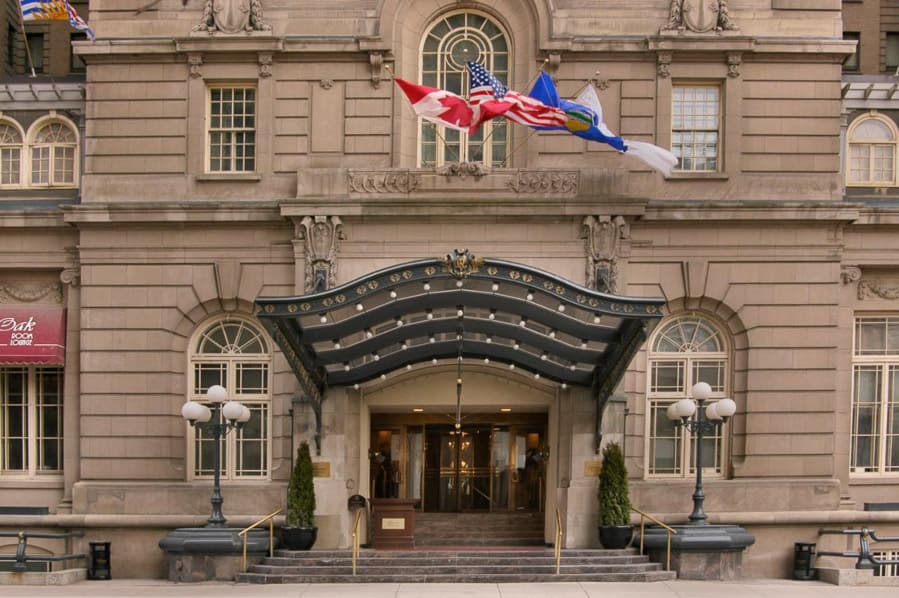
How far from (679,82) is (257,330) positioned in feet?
36.5

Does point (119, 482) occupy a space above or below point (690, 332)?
below

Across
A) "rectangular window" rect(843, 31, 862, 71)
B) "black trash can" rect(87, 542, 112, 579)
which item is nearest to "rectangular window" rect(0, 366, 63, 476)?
"black trash can" rect(87, 542, 112, 579)

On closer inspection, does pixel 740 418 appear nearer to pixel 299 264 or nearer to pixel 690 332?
pixel 690 332

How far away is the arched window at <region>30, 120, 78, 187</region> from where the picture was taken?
101ft

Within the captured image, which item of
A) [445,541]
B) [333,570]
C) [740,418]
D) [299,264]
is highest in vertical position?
[299,264]

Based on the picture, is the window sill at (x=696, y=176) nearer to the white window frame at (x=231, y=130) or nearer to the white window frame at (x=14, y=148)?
the white window frame at (x=231, y=130)

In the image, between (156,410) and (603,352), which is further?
(156,410)

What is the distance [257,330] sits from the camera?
2977 cm

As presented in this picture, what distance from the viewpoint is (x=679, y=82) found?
2962 cm

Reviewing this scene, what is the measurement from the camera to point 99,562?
28.3 metres

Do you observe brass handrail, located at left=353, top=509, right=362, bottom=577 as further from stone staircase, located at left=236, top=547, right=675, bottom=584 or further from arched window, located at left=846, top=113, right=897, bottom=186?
arched window, located at left=846, top=113, right=897, bottom=186

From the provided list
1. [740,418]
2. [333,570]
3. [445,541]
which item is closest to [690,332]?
[740,418]

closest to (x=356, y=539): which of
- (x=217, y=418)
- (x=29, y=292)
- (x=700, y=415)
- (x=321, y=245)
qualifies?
(x=217, y=418)

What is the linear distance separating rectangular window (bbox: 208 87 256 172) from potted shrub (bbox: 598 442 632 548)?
10.4 metres
